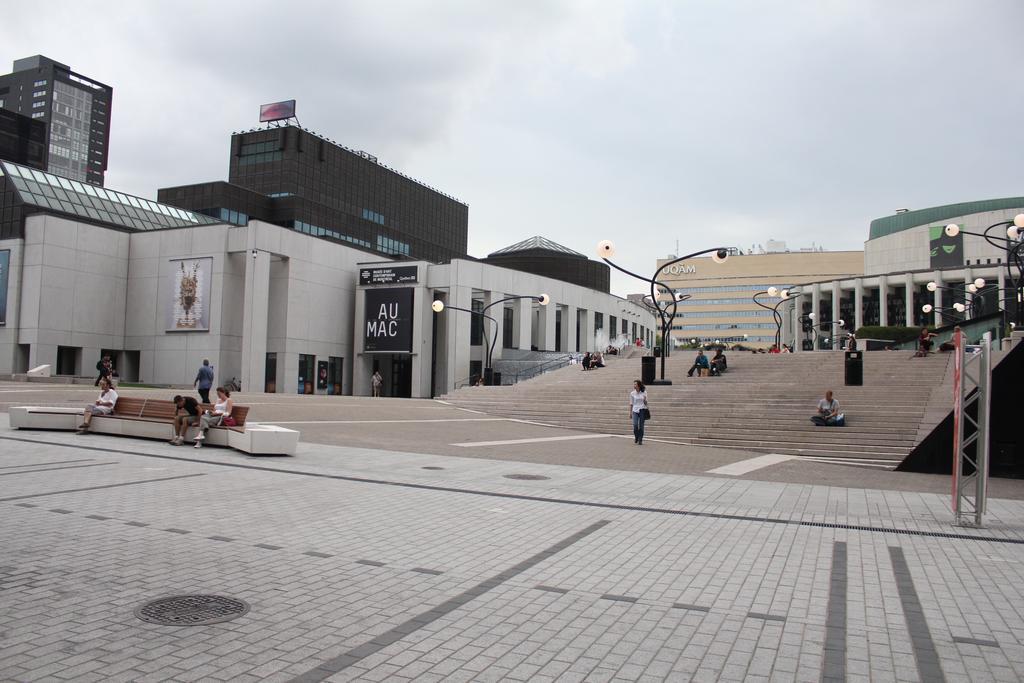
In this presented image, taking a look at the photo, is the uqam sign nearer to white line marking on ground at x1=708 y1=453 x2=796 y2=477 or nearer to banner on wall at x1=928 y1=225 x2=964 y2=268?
banner on wall at x1=928 y1=225 x2=964 y2=268

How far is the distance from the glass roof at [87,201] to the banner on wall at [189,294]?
23.6 ft

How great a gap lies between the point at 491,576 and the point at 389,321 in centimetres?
4734

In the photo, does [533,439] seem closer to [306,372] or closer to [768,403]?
[768,403]

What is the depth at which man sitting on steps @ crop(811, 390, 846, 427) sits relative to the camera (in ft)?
61.6

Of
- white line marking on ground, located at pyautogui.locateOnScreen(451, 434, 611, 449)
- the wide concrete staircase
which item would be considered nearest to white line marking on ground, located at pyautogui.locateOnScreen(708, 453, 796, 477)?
the wide concrete staircase

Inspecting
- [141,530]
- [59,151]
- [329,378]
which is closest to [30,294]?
[329,378]

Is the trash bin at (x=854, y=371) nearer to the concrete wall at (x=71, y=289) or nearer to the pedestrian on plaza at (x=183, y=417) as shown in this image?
the pedestrian on plaza at (x=183, y=417)

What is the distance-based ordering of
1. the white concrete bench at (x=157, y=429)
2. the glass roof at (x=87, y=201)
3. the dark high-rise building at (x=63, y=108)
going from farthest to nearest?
the dark high-rise building at (x=63, y=108) → the glass roof at (x=87, y=201) → the white concrete bench at (x=157, y=429)

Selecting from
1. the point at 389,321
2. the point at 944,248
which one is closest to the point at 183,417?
the point at 389,321

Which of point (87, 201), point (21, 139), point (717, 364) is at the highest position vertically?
point (21, 139)

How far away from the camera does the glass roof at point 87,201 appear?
4862cm

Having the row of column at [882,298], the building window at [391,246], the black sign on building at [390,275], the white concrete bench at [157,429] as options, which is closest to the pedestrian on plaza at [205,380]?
the white concrete bench at [157,429]

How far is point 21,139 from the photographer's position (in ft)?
393

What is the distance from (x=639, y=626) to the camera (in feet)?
15.7
